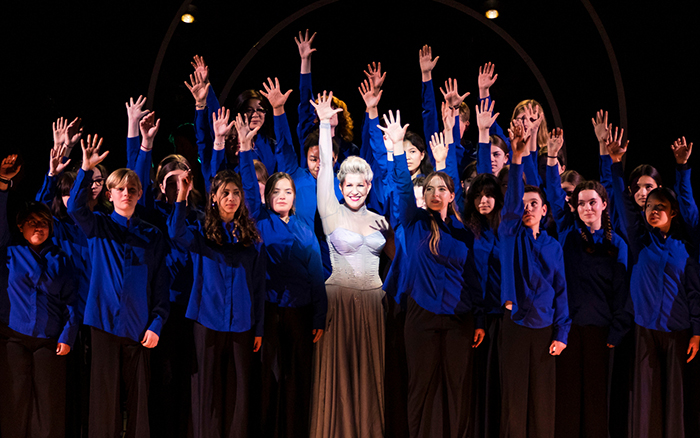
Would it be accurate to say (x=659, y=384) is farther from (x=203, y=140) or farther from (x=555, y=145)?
(x=203, y=140)

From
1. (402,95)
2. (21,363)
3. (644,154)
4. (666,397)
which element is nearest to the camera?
(21,363)

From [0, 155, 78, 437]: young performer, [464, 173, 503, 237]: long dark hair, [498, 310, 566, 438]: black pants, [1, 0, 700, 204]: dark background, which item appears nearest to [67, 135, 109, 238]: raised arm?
[0, 155, 78, 437]: young performer

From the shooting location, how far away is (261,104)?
180 inches

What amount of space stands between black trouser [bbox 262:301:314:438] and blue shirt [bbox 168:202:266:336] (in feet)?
0.50

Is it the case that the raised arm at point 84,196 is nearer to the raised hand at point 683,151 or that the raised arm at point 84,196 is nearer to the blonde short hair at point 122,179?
the blonde short hair at point 122,179

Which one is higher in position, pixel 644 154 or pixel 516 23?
pixel 516 23

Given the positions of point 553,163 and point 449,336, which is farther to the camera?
point 553,163

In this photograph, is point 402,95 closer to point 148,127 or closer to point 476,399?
point 148,127

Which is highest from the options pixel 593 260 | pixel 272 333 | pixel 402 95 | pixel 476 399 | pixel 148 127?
pixel 402 95

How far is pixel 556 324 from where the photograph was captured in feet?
11.9

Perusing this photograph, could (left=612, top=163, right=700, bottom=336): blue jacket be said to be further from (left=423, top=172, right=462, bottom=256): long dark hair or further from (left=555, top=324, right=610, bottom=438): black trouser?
(left=423, top=172, right=462, bottom=256): long dark hair

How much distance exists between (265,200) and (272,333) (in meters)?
0.74

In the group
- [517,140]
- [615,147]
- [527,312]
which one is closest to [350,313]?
[527,312]

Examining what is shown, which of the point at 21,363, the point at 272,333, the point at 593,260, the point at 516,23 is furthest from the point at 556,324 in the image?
the point at 516,23
